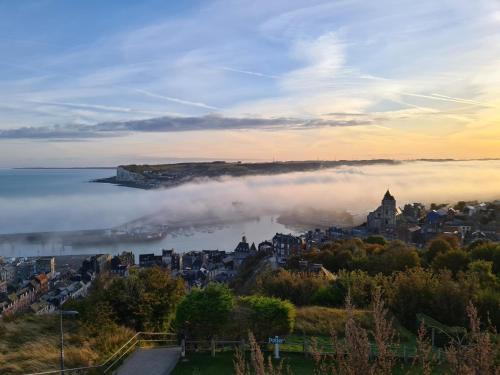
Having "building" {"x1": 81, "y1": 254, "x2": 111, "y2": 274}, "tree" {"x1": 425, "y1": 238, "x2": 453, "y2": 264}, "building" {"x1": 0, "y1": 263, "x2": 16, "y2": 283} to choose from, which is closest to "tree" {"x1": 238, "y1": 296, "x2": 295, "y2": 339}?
"tree" {"x1": 425, "y1": 238, "x2": 453, "y2": 264}

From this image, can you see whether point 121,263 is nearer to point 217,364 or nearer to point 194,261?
point 194,261

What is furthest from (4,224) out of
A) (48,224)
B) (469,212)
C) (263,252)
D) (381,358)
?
(381,358)

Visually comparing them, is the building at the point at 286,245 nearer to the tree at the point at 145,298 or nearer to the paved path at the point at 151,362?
the tree at the point at 145,298

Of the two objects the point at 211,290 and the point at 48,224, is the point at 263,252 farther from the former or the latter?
the point at 48,224

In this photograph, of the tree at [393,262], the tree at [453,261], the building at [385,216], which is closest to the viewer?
the tree at [453,261]

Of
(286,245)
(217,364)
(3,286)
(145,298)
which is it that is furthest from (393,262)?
(3,286)

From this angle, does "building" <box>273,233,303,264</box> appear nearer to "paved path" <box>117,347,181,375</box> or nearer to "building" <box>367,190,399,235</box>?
"building" <box>367,190,399,235</box>

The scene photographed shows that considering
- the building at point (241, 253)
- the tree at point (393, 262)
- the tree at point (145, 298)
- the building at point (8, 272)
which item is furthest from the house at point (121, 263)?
the tree at point (145, 298)
